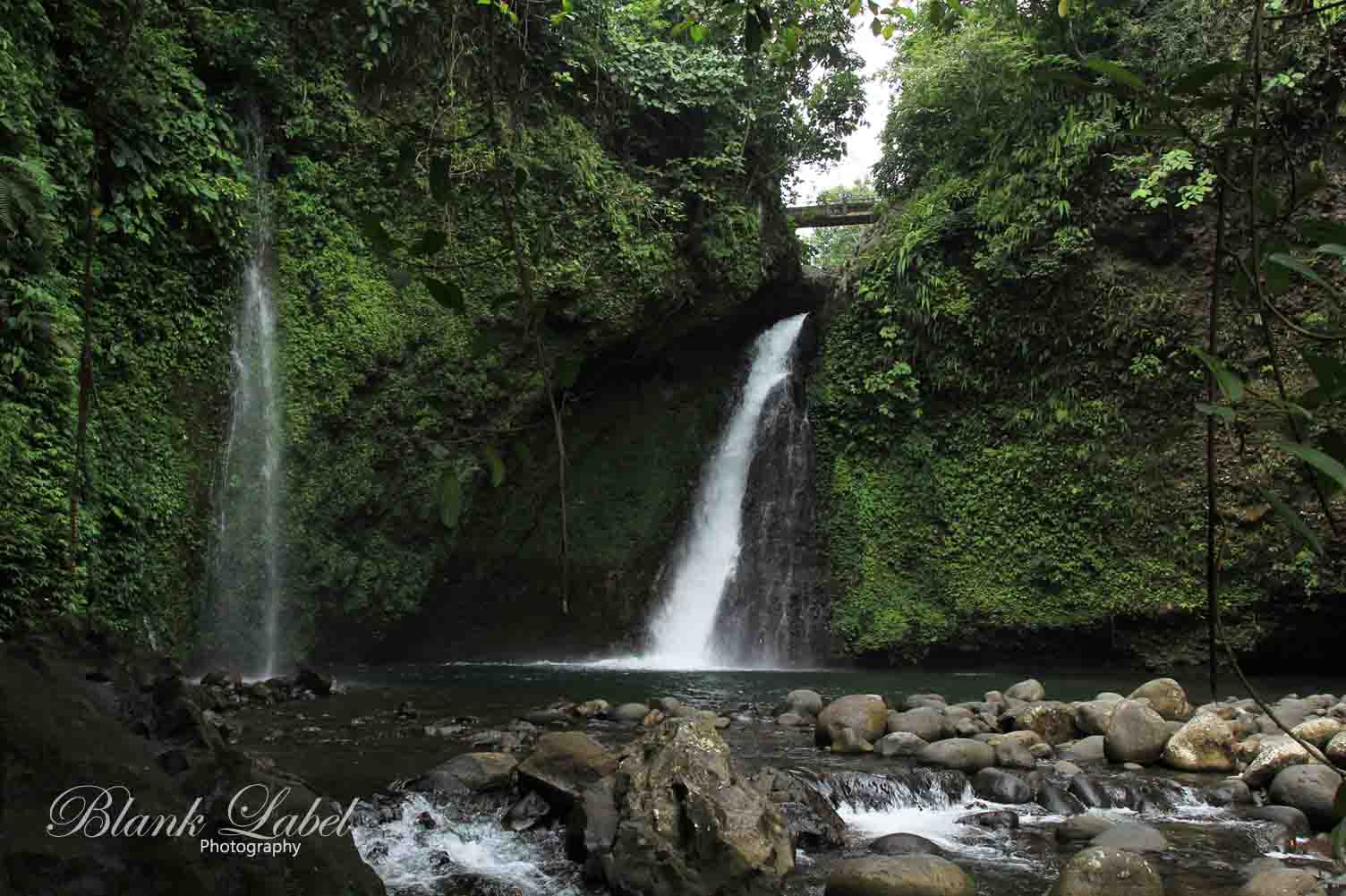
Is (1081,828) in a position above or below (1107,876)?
below

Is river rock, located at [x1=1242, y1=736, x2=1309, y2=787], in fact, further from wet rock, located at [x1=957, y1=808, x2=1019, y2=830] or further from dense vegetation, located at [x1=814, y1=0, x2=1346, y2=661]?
dense vegetation, located at [x1=814, y1=0, x2=1346, y2=661]

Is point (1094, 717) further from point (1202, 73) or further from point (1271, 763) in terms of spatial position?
point (1202, 73)

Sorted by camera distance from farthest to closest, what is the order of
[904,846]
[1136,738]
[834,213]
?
[834,213]
[1136,738]
[904,846]

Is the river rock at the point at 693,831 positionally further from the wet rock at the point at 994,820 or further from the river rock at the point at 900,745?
the river rock at the point at 900,745

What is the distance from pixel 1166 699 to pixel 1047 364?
19.9ft

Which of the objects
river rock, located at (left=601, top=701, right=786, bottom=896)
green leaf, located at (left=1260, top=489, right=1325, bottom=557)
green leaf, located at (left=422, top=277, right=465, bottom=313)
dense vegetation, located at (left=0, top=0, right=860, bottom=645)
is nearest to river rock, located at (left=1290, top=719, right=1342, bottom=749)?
river rock, located at (left=601, top=701, right=786, bottom=896)

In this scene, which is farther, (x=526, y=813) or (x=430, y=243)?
(x=526, y=813)

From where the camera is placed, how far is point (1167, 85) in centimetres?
118

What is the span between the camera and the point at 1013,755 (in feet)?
21.7

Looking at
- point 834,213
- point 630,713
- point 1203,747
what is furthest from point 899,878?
point 834,213

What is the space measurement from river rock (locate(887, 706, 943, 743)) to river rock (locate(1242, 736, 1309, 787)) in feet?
6.85

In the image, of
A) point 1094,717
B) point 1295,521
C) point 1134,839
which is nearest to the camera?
point 1295,521

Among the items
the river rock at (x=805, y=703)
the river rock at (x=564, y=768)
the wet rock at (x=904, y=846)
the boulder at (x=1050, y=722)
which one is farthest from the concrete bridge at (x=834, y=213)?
A: the wet rock at (x=904, y=846)

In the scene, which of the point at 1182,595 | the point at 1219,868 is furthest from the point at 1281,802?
the point at 1182,595
